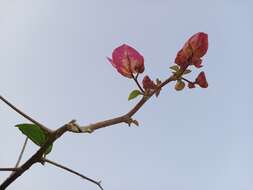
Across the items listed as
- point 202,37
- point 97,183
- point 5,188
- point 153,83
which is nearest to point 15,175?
point 5,188

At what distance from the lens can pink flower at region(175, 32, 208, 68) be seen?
584mm

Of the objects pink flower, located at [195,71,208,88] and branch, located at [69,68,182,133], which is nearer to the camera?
branch, located at [69,68,182,133]

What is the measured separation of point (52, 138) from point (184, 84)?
0.23m

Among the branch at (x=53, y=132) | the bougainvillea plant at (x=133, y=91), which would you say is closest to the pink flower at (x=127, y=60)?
the bougainvillea plant at (x=133, y=91)

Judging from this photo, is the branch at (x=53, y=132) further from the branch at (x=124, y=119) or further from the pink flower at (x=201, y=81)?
the pink flower at (x=201, y=81)

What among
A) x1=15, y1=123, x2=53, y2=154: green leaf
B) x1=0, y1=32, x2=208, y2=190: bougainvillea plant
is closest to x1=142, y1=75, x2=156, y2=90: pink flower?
x1=0, y1=32, x2=208, y2=190: bougainvillea plant

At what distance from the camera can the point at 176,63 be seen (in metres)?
0.59

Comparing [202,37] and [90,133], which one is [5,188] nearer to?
[90,133]

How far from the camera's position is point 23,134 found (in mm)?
574

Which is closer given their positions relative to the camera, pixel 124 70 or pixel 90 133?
pixel 90 133

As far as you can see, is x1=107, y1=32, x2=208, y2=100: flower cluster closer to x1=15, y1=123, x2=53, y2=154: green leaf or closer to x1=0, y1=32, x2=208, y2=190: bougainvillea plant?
x1=0, y1=32, x2=208, y2=190: bougainvillea plant

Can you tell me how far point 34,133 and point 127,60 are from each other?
19 centimetres

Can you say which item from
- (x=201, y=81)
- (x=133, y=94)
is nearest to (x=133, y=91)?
(x=133, y=94)

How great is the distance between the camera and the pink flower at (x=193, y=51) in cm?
58
